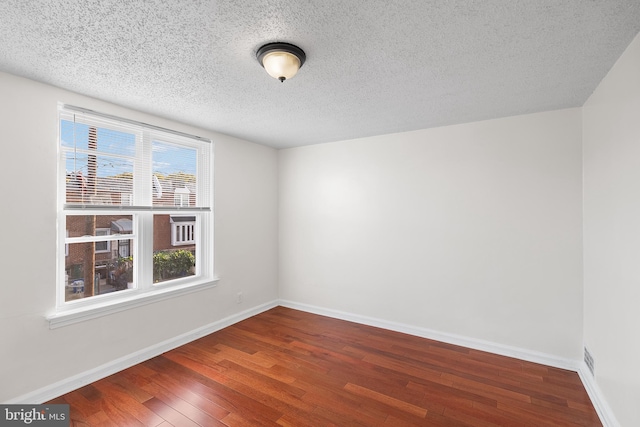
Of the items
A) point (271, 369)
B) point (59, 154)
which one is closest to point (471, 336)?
point (271, 369)

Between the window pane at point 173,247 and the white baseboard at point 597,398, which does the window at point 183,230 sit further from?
the white baseboard at point 597,398

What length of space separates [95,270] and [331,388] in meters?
2.46

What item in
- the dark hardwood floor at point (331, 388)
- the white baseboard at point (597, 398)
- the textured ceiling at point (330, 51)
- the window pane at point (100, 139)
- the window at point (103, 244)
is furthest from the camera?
the window at point (103, 244)

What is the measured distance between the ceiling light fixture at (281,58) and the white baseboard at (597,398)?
315 centimetres

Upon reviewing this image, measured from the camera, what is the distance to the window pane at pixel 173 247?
324cm

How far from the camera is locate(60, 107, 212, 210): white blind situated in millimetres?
2541

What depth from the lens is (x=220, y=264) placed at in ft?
12.3

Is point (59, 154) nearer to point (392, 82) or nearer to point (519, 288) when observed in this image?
point (392, 82)

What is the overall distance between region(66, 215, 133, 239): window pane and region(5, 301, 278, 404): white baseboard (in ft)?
3.98

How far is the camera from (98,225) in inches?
108

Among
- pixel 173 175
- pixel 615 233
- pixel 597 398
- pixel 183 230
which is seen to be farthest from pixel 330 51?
pixel 597 398

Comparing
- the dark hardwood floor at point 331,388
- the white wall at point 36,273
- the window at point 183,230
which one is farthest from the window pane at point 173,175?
the dark hardwood floor at point 331,388

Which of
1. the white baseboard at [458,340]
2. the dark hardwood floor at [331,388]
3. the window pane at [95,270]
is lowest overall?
the dark hardwood floor at [331,388]

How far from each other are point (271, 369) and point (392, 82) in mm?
2805
